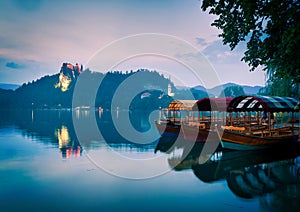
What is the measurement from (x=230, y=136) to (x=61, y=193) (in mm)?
11441

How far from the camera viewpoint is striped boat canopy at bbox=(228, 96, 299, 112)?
16111mm

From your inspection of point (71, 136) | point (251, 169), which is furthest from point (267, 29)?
point (71, 136)

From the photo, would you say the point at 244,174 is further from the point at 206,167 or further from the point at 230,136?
the point at 230,136

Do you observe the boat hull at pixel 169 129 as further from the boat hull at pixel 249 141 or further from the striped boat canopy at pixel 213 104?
the boat hull at pixel 249 141

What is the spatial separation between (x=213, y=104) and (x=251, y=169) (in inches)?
380

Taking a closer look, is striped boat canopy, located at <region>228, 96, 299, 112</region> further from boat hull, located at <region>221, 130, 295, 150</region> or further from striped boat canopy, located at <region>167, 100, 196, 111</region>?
striped boat canopy, located at <region>167, 100, 196, 111</region>

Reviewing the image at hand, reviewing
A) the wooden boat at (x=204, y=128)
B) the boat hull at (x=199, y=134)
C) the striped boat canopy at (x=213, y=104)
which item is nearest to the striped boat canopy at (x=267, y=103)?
the striped boat canopy at (x=213, y=104)

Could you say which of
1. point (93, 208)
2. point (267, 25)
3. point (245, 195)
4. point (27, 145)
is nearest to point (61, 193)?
point (93, 208)

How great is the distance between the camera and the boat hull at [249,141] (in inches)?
627

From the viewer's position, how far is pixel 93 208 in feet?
27.4

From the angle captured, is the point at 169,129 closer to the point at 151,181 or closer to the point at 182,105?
the point at 182,105

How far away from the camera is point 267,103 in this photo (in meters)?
16.1

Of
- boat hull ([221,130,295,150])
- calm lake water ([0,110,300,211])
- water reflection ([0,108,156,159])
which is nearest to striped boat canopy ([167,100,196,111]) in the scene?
water reflection ([0,108,156,159])

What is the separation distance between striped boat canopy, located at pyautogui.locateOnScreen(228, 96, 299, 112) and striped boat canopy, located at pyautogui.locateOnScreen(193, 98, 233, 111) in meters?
1.27
